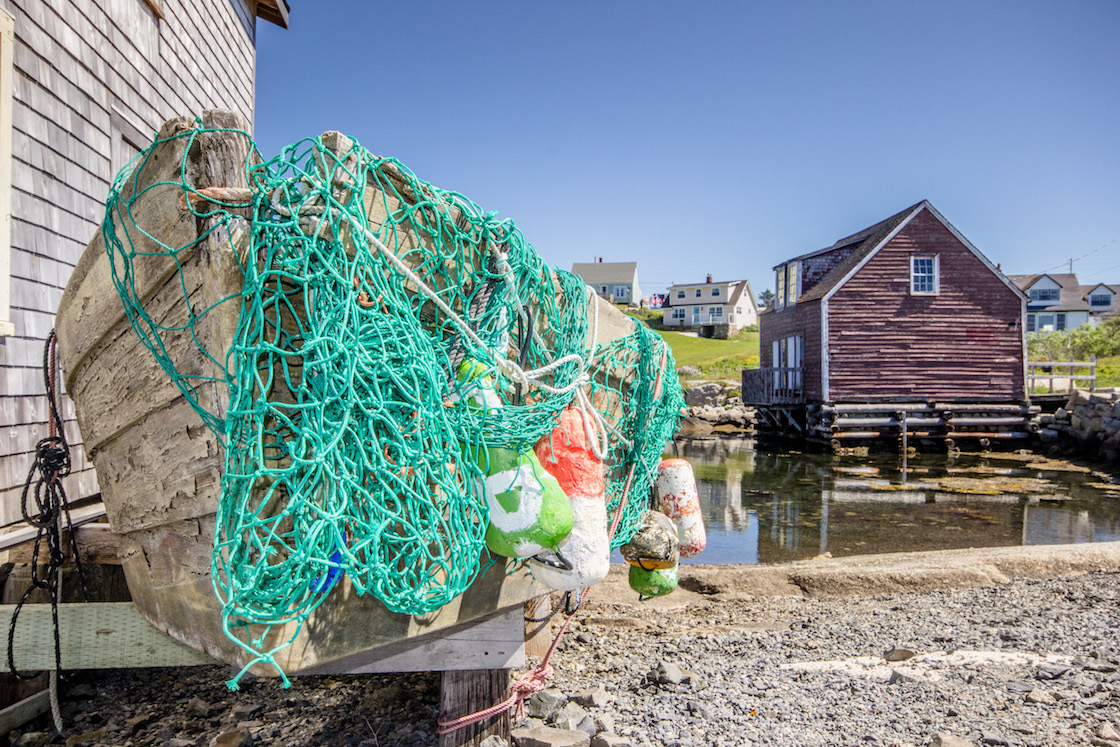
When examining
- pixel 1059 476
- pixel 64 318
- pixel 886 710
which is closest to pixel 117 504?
pixel 64 318

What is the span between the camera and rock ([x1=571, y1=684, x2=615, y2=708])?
12.1 feet

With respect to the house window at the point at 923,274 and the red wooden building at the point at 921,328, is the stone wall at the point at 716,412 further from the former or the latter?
the house window at the point at 923,274

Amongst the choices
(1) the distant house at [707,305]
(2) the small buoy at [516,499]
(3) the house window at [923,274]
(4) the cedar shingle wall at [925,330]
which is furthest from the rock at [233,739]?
(1) the distant house at [707,305]

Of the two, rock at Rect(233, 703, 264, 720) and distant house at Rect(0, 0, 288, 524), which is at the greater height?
distant house at Rect(0, 0, 288, 524)

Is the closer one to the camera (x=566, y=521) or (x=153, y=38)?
(x=566, y=521)

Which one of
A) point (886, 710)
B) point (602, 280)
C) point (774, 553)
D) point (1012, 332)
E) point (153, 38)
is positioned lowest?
point (774, 553)

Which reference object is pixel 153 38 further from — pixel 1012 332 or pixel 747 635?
pixel 1012 332

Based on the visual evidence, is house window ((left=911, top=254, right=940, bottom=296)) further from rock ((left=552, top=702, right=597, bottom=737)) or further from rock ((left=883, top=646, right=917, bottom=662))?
rock ((left=552, top=702, right=597, bottom=737))

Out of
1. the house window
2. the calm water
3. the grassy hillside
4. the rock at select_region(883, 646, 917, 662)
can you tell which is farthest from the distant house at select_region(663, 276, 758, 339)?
the rock at select_region(883, 646, 917, 662)

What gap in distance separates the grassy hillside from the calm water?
62.2 ft

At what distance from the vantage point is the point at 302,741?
3461mm

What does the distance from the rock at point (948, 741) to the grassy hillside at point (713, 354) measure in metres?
33.2

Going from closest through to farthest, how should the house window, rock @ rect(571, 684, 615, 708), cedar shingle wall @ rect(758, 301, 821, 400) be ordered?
rock @ rect(571, 684, 615, 708)
the house window
cedar shingle wall @ rect(758, 301, 821, 400)

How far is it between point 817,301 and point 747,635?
19.9 m
